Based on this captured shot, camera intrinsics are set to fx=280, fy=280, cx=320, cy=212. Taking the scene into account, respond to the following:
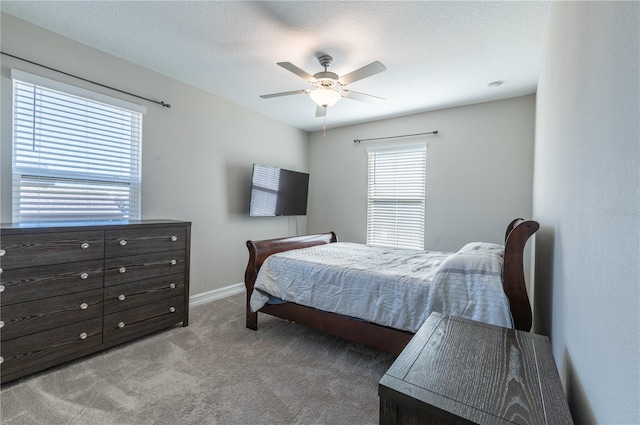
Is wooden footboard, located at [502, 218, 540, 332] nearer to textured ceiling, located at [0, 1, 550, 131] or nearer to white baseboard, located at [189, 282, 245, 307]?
textured ceiling, located at [0, 1, 550, 131]

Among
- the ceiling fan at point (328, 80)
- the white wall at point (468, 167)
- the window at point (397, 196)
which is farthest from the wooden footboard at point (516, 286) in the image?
the window at point (397, 196)

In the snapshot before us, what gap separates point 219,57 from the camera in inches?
104

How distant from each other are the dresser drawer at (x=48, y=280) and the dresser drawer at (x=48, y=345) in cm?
27

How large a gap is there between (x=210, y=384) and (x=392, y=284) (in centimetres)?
143

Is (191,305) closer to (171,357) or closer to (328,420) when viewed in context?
(171,357)

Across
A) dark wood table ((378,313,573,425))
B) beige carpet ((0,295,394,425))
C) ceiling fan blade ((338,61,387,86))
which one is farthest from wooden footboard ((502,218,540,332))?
ceiling fan blade ((338,61,387,86))

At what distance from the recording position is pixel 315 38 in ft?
7.52

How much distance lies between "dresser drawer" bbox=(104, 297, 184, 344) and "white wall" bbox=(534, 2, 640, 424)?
2884mm

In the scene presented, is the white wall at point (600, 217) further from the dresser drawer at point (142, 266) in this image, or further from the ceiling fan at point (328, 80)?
the dresser drawer at point (142, 266)

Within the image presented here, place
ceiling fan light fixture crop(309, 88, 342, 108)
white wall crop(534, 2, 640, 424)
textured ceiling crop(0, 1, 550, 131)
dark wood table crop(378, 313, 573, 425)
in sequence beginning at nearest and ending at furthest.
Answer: white wall crop(534, 2, 640, 424) → dark wood table crop(378, 313, 573, 425) → textured ceiling crop(0, 1, 550, 131) → ceiling fan light fixture crop(309, 88, 342, 108)

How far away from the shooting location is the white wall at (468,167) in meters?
3.38

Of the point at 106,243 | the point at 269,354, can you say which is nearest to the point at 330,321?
the point at 269,354

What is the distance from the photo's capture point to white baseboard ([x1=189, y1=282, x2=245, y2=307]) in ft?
11.1

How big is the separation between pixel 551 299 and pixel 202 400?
212 centimetres
